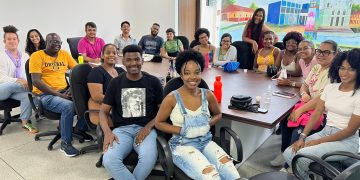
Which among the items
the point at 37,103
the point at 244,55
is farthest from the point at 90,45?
the point at 244,55

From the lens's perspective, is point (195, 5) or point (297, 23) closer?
point (297, 23)

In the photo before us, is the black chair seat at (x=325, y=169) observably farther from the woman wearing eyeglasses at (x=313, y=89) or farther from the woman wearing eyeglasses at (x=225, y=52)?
the woman wearing eyeglasses at (x=225, y=52)

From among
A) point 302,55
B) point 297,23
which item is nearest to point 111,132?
point 302,55

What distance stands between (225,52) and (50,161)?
251 centimetres

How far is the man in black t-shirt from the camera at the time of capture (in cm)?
193

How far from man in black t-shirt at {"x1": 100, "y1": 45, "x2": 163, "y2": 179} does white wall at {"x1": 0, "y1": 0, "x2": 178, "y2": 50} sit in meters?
3.23

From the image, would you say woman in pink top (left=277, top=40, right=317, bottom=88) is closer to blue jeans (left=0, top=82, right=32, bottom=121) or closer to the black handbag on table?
the black handbag on table

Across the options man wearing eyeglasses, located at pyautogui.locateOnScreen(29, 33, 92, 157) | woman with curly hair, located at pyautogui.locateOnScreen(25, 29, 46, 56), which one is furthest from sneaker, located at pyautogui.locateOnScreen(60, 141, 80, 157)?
woman with curly hair, located at pyautogui.locateOnScreen(25, 29, 46, 56)

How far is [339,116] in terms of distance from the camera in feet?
6.17

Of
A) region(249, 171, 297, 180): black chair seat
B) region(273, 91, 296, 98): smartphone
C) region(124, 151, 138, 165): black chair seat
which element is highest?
region(273, 91, 296, 98): smartphone

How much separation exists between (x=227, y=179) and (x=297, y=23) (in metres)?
4.36

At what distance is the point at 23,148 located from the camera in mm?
2850

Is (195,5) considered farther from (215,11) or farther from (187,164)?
(187,164)

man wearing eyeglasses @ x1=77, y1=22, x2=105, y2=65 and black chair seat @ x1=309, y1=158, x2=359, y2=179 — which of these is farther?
man wearing eyeglasses @ x1=77, y1=22, x2=105, y2=65
